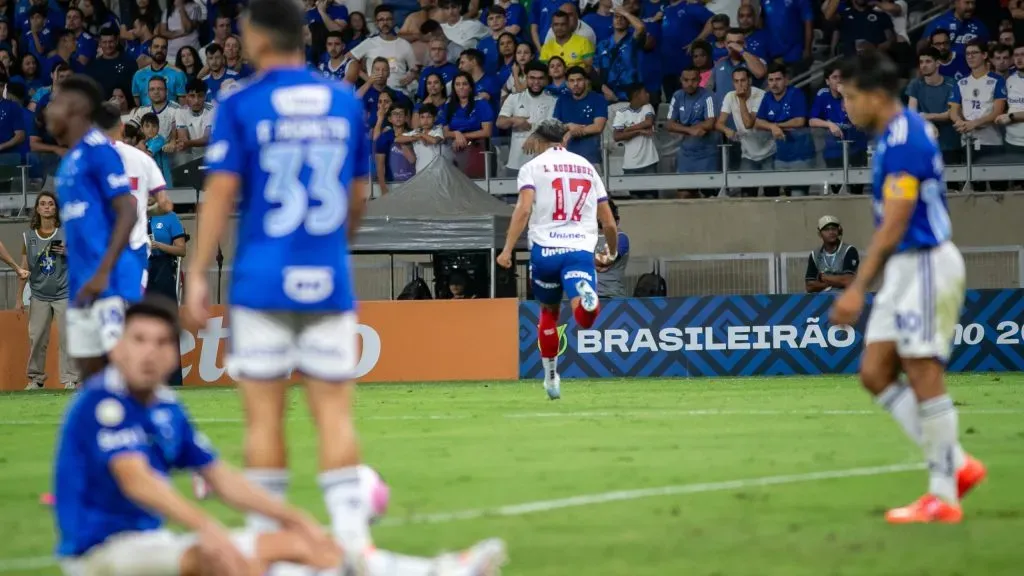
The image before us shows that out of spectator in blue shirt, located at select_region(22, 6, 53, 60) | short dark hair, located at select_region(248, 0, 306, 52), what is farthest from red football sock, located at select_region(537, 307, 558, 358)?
spectator in blue shirt, located at select_region(22, 6, 53, 60)

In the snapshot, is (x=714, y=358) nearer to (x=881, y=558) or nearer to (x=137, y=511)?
(x=881, y=558)

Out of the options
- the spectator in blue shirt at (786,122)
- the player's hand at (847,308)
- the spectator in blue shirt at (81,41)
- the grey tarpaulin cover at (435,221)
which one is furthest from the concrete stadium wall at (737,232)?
the player's hand at (847,308)

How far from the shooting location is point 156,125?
2366 cm

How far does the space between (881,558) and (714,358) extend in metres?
14.1

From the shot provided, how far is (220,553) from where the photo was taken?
491cm

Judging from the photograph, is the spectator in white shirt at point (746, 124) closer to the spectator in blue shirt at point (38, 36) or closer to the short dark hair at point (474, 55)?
the short dark hair at point (474, 55)

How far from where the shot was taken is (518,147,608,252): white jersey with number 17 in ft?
51.4

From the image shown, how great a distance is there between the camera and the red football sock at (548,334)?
15.8 m

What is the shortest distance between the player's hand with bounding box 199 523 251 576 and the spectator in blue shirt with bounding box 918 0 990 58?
61.2 feet

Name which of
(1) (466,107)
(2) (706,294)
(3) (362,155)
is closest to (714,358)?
(2) (706,294)

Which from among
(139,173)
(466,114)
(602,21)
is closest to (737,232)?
(602,21)

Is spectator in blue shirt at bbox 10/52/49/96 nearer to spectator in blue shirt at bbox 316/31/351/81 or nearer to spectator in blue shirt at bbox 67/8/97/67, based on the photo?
spectator in blue shirt at bbox 67/8/97/67

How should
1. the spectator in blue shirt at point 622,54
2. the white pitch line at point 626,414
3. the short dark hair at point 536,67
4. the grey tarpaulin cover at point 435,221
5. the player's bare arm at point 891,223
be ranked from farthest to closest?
the spectator in blue shirt at point 622,54
the short dark hair at point 536,67
the grey tarpaulin cover at point 435,221
the white pitch line at point 626,414
the player's bare arm at point 891,223

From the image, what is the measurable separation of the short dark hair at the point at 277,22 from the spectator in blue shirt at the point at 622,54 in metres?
17.3
